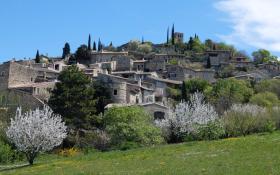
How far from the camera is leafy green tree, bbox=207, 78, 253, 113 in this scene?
87.1m

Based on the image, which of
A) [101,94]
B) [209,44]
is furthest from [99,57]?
[209,44]

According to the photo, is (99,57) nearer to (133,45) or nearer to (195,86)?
(133,45)

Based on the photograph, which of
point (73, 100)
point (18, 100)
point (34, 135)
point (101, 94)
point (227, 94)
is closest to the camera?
point (34, 135)

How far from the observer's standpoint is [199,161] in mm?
29500

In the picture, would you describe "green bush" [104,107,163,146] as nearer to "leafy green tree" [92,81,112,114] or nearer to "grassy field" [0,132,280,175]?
"grassy field" [0,132,280,175]

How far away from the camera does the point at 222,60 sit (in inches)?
6211

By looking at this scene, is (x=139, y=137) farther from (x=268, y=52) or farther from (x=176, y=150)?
(x=268, y=52)

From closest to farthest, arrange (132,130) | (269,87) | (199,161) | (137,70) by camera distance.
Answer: (199,161), (132,130), (269,87), (137,70)

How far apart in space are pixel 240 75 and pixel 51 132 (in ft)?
304

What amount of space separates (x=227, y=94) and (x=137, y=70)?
41.1 meters

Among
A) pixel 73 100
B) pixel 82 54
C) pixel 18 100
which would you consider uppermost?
pixel 82 54

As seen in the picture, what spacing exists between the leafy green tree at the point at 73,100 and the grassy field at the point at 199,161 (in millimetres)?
28006

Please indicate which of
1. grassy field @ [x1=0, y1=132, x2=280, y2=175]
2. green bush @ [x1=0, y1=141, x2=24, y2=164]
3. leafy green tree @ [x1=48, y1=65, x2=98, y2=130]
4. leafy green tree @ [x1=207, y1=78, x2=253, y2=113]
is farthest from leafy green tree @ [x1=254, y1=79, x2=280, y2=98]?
grassy field @ [x1=0, y1=132, x2=280, y2=175]

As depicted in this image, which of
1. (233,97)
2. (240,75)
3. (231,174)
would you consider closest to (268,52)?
(240,75)
